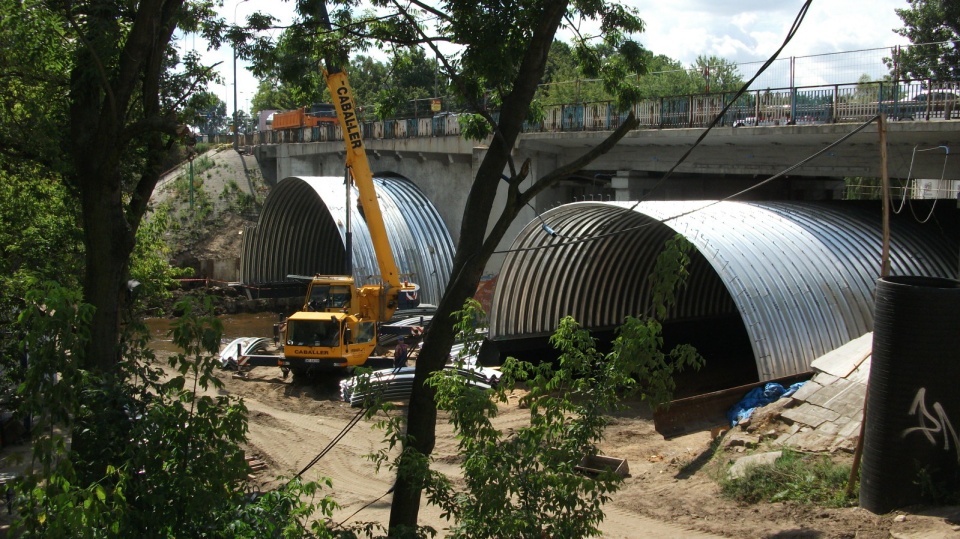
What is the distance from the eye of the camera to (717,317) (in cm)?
2684

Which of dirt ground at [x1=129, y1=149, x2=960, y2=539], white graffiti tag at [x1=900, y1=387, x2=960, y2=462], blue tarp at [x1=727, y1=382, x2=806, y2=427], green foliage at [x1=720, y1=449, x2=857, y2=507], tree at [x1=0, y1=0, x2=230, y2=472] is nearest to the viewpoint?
tree at [x1=0, y1=0, x2=230, y2=472]

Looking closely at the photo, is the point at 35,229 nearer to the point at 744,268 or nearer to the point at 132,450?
the point at 132,450

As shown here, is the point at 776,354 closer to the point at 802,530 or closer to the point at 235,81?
the point at 802,530

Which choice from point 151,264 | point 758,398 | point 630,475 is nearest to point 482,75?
point 630,475

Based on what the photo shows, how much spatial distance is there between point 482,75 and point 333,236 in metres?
30.1

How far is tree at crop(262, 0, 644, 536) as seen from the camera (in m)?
7.38

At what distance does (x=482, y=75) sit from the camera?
830 cm

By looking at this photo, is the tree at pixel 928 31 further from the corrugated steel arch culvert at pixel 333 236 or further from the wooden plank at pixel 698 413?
the wooden plank at pixel 698 413

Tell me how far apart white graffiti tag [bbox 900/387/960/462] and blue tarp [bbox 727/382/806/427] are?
5183 mm

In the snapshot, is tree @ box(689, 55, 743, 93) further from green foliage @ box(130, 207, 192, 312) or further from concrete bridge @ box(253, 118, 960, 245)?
green foliage @ box(130, 207, 192, 312)

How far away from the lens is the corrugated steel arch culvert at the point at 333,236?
3092 cm

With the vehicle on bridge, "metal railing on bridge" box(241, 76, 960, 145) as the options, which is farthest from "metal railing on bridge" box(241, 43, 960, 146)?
the vehicle on bridge

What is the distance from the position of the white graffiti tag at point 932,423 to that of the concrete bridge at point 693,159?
807cm

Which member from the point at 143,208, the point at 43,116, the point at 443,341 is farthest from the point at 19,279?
the point at 443,341
